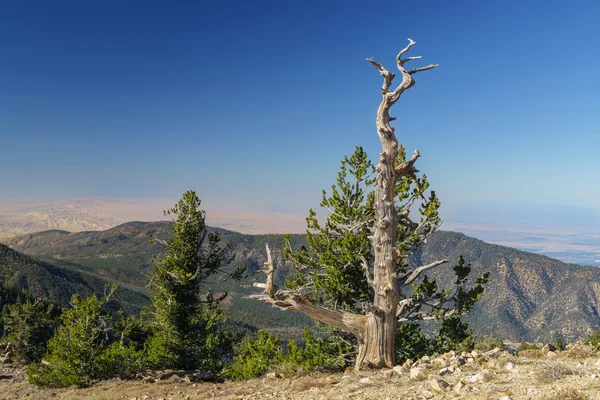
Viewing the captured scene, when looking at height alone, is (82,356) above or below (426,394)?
below

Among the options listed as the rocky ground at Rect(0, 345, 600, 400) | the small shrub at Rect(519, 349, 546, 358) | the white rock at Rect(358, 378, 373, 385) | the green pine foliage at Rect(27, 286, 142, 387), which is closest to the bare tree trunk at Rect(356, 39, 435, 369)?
the rocky ground at Rect(0, 345, 600, 400)

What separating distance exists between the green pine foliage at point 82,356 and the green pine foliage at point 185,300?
10.3ft

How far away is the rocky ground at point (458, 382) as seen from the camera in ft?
21.4

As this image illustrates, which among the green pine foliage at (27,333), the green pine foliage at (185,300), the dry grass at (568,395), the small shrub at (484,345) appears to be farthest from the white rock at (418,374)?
the green pine foliage at (27,333)

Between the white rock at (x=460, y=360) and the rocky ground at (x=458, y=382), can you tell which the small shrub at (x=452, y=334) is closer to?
the rocky ground at (x=458, y=382)

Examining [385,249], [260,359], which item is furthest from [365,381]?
[260,359]

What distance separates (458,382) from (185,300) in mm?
17752

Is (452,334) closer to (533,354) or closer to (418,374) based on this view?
(533,354)

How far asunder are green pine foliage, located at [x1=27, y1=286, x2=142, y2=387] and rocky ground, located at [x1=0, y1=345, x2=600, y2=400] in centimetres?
512

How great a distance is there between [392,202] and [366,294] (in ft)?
14.8

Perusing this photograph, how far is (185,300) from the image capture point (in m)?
22.2

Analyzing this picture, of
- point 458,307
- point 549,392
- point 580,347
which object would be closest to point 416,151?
point 458,307

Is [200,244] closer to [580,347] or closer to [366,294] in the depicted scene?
[366,294]

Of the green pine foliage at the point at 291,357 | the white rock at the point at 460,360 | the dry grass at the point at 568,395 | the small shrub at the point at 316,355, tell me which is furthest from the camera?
the green pine foliage at the point at 291,357
